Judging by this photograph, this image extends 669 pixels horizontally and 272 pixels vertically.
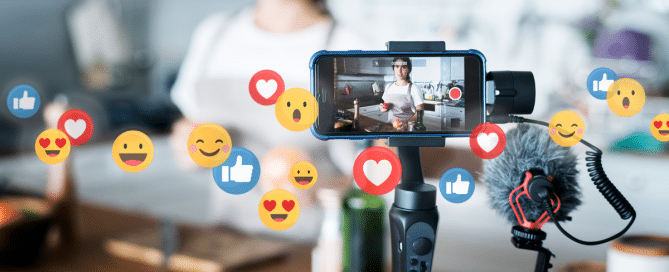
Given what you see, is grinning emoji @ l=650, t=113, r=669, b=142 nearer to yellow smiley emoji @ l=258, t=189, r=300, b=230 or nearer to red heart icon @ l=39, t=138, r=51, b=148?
yellow smiley emoji @ l=258, t=189, r=300, b=230

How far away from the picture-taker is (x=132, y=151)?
0.32 metres

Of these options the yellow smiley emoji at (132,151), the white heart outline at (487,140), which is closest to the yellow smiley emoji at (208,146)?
the yellow smiley emoji at (132,151)

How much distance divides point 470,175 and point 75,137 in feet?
0.95

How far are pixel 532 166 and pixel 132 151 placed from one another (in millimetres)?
274

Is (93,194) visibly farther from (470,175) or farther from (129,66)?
(470,175)

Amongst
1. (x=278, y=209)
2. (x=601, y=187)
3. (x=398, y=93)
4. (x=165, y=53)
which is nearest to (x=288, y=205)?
(x=278, y=209)

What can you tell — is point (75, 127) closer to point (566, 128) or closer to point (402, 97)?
point (402, 97)

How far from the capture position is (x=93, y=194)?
4.88 ft

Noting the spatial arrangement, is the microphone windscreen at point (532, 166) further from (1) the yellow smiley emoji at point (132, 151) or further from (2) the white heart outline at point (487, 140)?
(1) the yellow smiley emoji at point (132, 151)

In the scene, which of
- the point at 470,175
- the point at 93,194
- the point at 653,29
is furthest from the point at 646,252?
the point at 93,194

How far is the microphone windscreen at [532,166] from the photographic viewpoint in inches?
11.3

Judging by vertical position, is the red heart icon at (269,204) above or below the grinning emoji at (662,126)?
below

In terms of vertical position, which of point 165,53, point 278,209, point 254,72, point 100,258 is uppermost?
point 165,53

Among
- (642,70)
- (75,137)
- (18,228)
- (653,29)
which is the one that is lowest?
(18,228)
